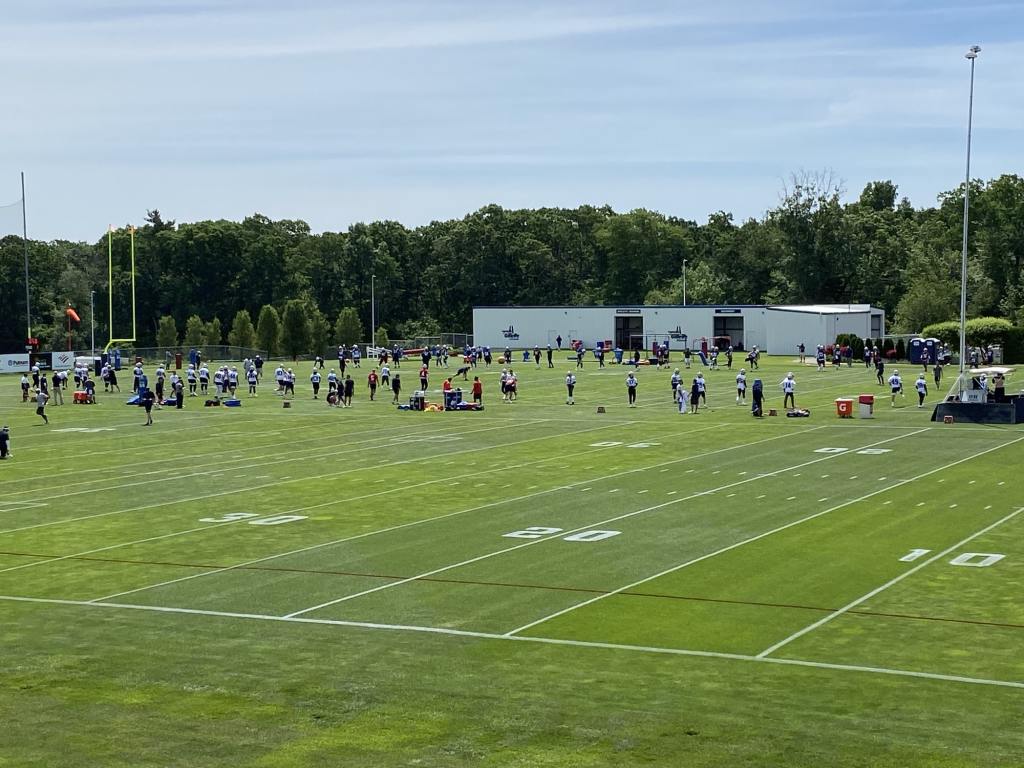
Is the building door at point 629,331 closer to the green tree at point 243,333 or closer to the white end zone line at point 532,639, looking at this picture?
the green tree at point 243,333

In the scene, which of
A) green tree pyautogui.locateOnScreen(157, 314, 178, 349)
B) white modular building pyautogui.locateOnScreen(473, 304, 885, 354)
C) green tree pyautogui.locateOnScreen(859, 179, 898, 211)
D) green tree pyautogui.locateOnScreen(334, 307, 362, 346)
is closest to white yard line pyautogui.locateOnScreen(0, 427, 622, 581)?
white modular building pyautogui.locateOnScreen(473, 304, 885, 354)

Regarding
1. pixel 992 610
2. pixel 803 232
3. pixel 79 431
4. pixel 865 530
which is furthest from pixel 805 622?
pixel 803 232

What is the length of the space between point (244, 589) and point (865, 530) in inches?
464

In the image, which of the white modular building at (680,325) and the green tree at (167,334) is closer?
the white modular building at (680,325)

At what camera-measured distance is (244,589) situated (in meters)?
21.5

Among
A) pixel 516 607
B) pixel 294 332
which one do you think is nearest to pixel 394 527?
pixel 516 607

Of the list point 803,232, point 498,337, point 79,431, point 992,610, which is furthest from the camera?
point 803,232

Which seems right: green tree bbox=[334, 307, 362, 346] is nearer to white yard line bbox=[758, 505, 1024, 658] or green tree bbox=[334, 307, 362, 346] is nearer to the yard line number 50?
the yard line number 50

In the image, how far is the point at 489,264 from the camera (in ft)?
518

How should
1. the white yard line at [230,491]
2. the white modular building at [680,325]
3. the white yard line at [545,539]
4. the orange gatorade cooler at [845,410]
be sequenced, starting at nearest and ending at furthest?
the white yard line at [545,539] → the white yard line at [230,491] → the orange gatorade cooler at [845,410] → the white modular building at [680,325]

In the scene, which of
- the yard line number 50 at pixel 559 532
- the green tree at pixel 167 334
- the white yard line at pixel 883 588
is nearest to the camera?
the white yard line at pixel 883 588

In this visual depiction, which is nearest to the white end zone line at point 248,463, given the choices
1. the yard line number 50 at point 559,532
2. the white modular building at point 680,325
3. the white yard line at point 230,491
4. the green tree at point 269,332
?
the white yard line at point 230,491

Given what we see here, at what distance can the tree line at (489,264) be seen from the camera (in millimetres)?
135625

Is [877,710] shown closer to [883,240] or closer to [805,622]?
[805,622]
